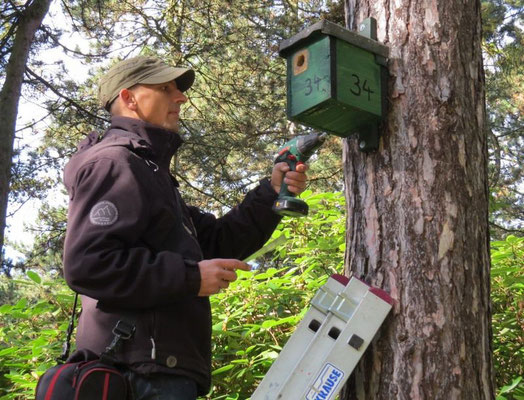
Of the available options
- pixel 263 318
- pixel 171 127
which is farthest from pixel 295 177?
pixel 263 318

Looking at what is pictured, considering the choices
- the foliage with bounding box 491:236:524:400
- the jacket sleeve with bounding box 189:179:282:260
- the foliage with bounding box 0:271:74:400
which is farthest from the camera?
the foliage with bounding box 0:271:74:400

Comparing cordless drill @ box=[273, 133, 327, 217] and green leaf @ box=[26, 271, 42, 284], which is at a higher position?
cordless drill @ box=[273, 133, 327, 217]

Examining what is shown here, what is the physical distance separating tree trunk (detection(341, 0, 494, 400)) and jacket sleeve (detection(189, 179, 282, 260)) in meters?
0.49

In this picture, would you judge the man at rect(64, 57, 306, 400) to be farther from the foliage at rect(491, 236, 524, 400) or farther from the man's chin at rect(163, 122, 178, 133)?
the foliage at rect(491, 236, 524, 400)

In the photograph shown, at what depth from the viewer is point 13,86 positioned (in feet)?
23.4

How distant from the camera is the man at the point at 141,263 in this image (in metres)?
2.00

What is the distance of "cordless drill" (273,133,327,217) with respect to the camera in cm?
246

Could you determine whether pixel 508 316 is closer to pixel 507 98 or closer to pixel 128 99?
pixel 128 99

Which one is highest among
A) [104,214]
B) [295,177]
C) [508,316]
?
[295,177]

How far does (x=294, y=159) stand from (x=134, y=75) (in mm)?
733

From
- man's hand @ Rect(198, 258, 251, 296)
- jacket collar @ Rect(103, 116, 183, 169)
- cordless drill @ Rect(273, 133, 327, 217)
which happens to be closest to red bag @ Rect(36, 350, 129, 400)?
man's hand @ Rect(198, 258, 251, 296)

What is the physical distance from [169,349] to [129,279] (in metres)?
0.28

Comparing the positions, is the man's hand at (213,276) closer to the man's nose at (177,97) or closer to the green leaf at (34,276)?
the man's nose at (177,97)

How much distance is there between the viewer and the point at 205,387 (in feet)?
7.27
